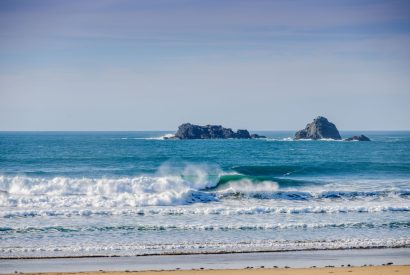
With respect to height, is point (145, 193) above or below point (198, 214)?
above

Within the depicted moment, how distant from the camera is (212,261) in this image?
14.3 metres

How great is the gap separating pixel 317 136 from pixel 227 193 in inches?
2866

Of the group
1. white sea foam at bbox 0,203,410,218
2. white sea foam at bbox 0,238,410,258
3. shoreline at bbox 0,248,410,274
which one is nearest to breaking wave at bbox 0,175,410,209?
white sea foam at bbox 0,203,410,218

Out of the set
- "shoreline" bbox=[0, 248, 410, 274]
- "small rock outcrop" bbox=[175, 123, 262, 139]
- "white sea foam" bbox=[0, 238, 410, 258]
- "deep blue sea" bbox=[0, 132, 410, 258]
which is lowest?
"shoreline" bbox=[0, 248, 410, 274]

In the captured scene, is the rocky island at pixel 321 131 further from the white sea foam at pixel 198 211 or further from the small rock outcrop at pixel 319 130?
the white sea foam at pixel 198 211

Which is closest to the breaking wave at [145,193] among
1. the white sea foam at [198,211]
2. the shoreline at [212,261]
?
the white sea foam at [198,211]

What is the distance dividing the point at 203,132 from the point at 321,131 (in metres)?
20.5

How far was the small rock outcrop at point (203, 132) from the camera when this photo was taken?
10125 centimetres

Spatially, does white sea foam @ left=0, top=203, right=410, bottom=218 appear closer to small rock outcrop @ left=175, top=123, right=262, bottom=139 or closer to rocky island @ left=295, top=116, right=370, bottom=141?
rocky island @ left=295, top=116, right=370, bottom=141

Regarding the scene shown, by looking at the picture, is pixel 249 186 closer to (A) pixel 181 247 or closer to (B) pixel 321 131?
(A) pixel 181 247

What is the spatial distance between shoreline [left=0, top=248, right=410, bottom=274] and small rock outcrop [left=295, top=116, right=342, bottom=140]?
277ft

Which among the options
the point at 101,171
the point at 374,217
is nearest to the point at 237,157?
the point at 101,171

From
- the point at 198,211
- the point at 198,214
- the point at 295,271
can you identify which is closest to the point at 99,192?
the point at 198,211

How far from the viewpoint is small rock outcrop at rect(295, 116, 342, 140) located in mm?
98625
